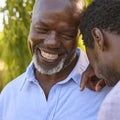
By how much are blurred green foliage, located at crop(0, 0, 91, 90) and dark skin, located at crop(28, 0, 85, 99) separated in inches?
73.5

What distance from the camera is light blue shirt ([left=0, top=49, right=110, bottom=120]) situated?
2605mm

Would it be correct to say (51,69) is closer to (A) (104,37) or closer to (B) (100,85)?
(B) (100,85)

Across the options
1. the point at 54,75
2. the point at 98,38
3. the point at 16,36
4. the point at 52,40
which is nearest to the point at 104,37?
the point at 98,38

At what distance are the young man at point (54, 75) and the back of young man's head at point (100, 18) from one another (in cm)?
21

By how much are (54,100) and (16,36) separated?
1984 millimetres

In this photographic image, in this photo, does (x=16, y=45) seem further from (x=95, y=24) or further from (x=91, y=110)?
(x=95, y=24)

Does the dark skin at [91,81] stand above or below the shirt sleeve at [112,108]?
below

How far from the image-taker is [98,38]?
213 centimetres

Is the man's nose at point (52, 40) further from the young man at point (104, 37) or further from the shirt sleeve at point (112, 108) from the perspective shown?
the shirt sleeve at point (112, 108)

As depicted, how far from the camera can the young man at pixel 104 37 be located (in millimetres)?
2080

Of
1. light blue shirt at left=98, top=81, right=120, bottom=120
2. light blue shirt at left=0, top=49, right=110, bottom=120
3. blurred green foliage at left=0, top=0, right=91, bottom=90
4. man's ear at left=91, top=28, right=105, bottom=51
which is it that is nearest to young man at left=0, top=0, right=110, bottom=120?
light blue shirt at left=0, top=49, right=110, bottom=120

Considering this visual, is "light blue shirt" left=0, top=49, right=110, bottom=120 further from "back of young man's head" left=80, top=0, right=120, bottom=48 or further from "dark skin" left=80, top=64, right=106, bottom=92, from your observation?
"back of young man's head" left=80, top=0, right=120, bottom=48

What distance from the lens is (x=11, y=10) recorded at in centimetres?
447

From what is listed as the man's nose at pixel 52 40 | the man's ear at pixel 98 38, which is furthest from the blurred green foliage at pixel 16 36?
the man's ear at pixel 98 38
